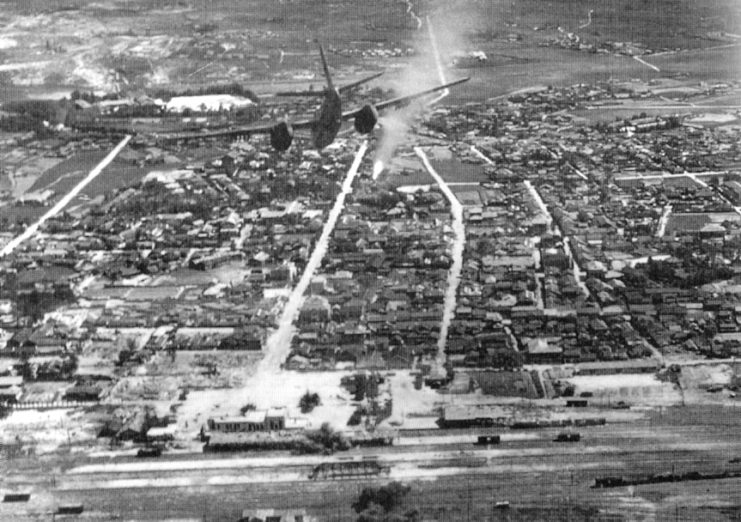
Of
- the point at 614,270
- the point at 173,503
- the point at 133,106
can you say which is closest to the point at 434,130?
the point at 133,106

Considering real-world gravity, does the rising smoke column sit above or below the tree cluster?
above

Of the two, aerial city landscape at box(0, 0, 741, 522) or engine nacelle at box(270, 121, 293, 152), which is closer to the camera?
aerial city landscape at box(0, 0, 741, 522)

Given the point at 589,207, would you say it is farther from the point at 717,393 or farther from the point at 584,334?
the point at 717,393

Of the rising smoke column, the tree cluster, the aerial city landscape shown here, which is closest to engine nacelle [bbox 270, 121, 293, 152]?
the aerial city landscape

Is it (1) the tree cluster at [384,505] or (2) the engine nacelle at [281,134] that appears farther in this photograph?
(2) the engine nacelle at [281,134]

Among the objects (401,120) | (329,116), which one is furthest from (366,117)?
(401,120)

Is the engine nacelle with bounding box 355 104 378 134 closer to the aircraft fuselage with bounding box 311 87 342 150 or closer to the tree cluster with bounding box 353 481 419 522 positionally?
the aircraft fuselage with bounding box 311 87 342 150

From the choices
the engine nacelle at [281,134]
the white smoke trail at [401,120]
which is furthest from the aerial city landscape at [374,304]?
the white smoke trail at [401,120]

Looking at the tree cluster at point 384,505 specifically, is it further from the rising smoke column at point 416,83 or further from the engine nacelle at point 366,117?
the rising smoke column at point 416,83

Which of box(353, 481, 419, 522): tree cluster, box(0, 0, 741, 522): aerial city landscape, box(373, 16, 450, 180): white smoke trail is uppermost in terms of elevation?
box(373, 16, 450, 180): white smoke trail
